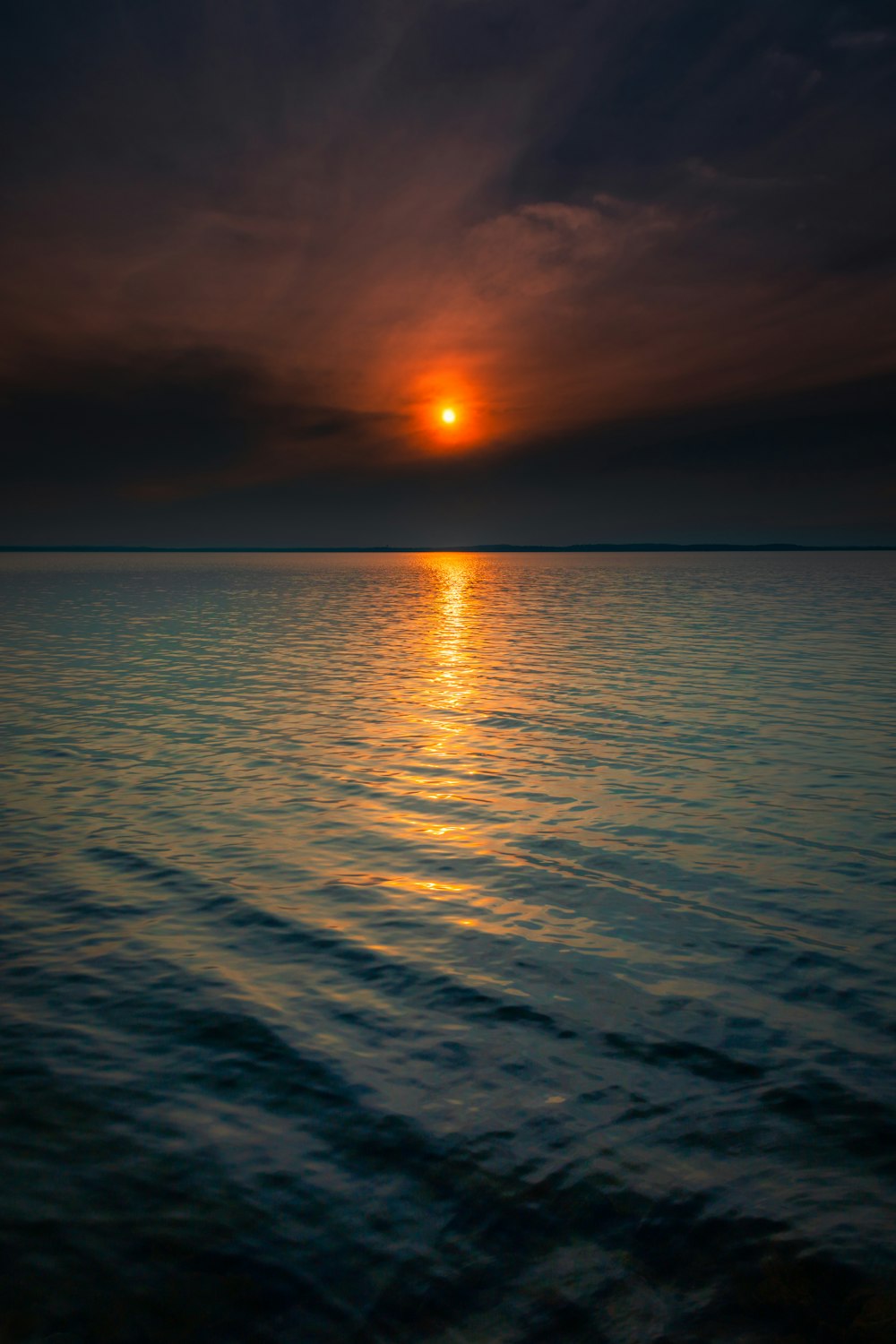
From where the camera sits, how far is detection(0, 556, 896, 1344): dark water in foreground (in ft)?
21.5

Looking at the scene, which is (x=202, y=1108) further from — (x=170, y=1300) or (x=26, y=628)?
(x=26, y=628)

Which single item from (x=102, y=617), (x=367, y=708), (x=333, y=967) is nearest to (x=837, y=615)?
(x=367, y=708)

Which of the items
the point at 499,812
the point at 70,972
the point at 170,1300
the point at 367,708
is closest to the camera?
the point at 170,1300

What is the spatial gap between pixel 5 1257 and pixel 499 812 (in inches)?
524

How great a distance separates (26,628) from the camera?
199 ft

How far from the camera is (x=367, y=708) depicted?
104ft

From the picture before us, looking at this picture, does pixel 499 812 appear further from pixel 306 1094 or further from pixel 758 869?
pixel 306 1094

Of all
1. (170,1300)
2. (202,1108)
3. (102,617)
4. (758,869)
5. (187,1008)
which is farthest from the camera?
(102,617)

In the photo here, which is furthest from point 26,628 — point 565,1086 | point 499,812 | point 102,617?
point 565,1086

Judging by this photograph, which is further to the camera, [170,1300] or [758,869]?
[758,869]

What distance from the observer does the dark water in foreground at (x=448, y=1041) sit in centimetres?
656

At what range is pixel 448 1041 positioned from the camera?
9906mm

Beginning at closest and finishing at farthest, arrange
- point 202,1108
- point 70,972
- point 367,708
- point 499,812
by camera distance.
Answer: point 202,1108, point 70,972, point 499,812, point 367,708

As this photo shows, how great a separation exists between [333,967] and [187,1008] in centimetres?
198
